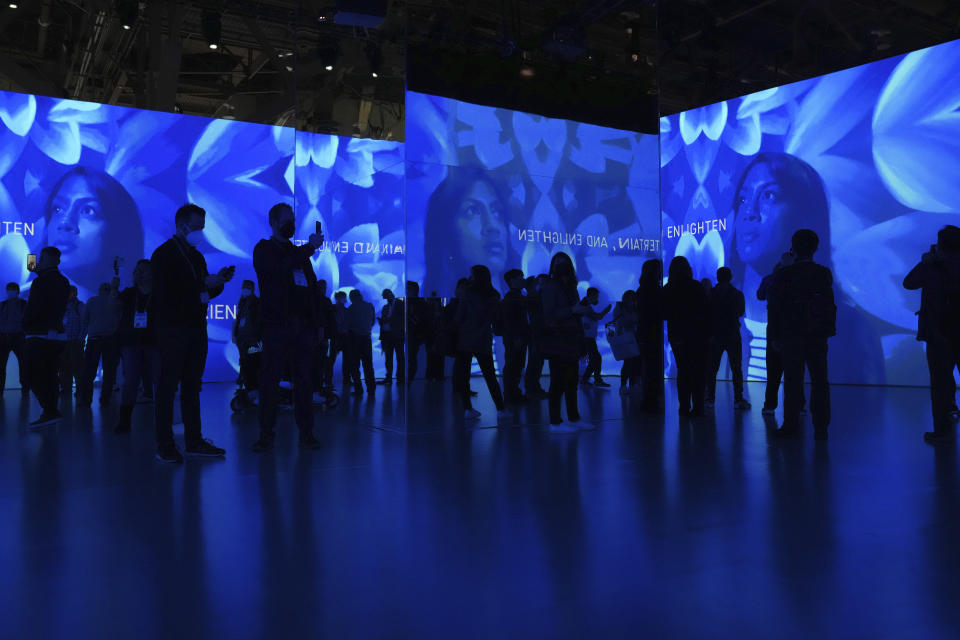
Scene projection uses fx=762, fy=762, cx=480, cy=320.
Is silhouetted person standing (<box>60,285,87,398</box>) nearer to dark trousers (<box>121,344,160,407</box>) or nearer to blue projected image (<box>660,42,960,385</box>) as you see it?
dark trousers (<box>121,344,160,407</box>)

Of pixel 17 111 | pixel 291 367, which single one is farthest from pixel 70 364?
pixel 291 367

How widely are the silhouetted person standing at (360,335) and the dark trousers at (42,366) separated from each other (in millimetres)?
2605

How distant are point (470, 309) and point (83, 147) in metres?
8.93

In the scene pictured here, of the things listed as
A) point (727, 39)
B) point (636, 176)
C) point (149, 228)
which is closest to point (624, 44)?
point (636, 176)

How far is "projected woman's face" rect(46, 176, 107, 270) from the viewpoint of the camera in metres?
11.9

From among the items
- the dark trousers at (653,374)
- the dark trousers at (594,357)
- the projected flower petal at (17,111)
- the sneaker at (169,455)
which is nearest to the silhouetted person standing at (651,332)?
the dark trousers at (653,374)

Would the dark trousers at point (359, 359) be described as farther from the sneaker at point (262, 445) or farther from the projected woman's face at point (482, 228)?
the sneaker at point (262, 445)

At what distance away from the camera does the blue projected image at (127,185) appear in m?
11.6

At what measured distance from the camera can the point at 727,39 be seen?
1356cm

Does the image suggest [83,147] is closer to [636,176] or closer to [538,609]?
[636,176]

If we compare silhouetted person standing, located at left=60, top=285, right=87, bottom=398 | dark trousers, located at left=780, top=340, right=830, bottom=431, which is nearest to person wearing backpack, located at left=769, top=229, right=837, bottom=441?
dark trousers, located at left=780, top=340, right=830, bottom=431

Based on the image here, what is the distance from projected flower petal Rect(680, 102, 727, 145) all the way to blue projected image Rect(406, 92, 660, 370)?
688 centimetres

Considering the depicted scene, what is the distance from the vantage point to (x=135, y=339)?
699cm

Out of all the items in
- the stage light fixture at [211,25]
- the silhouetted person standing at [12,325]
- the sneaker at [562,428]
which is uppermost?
the stage light fixture at [211,25]
